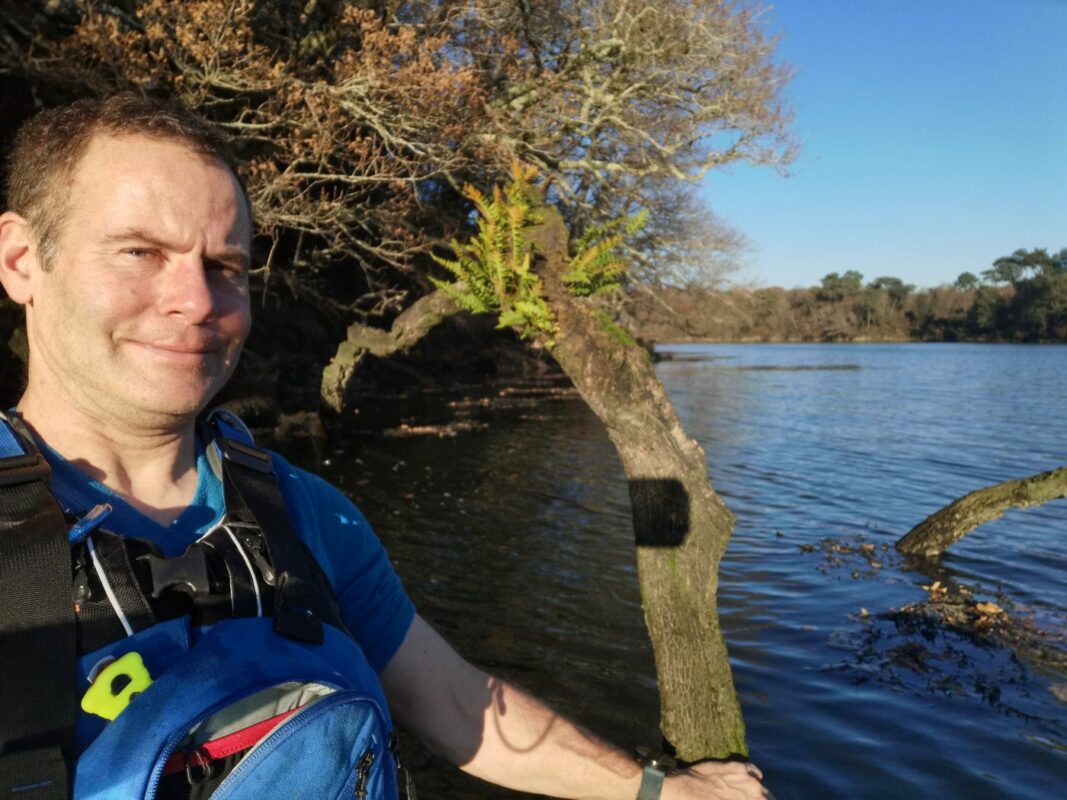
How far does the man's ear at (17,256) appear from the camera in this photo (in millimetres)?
1703

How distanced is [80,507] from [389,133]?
12459 millimetres

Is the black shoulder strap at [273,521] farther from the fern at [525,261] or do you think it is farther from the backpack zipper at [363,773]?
the fern at [525,261]

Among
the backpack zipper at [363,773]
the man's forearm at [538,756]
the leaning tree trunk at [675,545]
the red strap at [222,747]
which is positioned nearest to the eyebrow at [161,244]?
the red strap at [222,747]

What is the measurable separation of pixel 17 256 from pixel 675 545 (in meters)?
3.90

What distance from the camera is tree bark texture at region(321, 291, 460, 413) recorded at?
11875 mm

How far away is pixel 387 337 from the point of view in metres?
14.1

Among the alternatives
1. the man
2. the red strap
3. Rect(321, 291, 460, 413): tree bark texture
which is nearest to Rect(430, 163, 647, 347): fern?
the man

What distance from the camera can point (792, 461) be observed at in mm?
20516

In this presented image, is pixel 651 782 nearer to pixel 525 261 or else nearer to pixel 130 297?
pixel 130 297

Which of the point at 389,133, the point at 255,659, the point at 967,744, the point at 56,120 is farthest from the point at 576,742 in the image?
the point at 389,133

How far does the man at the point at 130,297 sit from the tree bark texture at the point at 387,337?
25.9ft

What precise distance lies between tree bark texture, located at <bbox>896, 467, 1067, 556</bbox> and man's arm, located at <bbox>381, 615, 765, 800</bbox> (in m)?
8.22

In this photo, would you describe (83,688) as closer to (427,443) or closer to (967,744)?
(967,744)

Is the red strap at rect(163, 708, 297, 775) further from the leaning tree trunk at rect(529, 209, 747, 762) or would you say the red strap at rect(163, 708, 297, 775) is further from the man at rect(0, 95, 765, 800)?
the leaning tree trunk at rect(529, 209, 747, 762)
